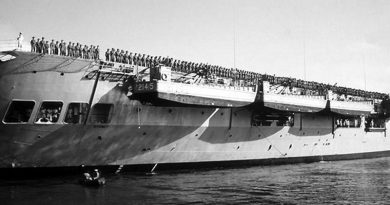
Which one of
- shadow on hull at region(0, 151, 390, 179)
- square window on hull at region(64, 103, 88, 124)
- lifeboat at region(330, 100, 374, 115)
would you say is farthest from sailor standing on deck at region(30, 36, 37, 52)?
lifeboat at region(330, 100, 374, 115)

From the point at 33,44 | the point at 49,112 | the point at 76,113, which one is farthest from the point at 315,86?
the point at 33,44

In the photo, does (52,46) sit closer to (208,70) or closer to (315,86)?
(208,70)

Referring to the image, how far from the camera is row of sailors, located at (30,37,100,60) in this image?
1834cm

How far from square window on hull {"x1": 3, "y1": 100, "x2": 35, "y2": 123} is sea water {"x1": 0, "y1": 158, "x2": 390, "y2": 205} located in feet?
9.97

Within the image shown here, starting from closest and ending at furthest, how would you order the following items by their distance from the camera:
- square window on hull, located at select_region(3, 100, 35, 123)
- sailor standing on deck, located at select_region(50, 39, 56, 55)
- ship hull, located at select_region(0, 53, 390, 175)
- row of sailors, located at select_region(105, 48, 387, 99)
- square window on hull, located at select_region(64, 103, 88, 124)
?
square window on hull, located at select_region(3, 100, 35, 123) < ship hull, located at select_region(0, 53, 390, 175) < sailor standing on deck, located at select_region(50, 39, 56, 55) < square window on hull, located at select_region(64, 103, 88, 124) < row of sailors, located at select_region(105, 48, 387, 99)

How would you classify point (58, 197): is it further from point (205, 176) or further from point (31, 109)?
point (205, 176)

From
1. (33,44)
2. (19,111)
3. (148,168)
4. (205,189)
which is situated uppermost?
(33,44)

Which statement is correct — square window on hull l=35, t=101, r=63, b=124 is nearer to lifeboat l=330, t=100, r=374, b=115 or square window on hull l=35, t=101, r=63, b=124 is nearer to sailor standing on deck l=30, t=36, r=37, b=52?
sailor standing on deck l=30, t=36, r=37, b=52

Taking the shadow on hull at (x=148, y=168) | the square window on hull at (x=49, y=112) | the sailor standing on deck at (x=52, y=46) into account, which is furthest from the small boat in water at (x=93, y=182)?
the sailor standing on deck at (x=52, y=46)

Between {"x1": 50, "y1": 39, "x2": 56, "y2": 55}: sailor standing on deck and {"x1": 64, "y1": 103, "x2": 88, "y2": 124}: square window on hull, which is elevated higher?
{"x1": 50, "y1": 39, "x2": 56, "y2": 55}: sailor standing on deck

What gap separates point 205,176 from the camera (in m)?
20.7

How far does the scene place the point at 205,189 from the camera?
16812mm

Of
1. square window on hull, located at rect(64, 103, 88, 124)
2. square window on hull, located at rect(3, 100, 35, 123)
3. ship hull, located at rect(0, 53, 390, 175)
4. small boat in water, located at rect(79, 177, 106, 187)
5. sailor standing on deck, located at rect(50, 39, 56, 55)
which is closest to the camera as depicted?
small boat in water, located at rect(79, 177, 106, 187)

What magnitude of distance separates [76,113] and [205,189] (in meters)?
7.96
